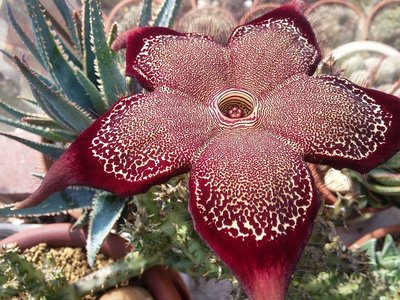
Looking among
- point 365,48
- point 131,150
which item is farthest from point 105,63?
point 365,48

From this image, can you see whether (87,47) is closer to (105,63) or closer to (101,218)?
(105,63)

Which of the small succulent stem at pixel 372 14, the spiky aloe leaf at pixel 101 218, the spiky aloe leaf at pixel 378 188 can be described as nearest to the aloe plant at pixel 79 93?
the spiky aloe leaf at pixel 101 218

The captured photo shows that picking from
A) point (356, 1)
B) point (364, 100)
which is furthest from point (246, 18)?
point (356, 1)

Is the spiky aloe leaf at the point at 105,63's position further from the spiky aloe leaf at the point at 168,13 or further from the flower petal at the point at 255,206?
the flower petal at the point at 255,206

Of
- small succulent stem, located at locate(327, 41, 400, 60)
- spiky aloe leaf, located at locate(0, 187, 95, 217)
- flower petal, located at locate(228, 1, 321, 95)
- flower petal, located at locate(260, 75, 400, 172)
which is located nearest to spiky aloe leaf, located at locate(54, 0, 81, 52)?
spiky aloe leaf, located at locate(0, 187, 95, 217)

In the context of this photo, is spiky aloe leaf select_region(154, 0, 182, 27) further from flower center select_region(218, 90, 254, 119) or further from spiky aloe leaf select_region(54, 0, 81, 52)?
flower center select_region(218, 90, 254, 119)

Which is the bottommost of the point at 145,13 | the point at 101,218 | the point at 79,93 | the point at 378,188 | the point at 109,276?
the point at 378,188
